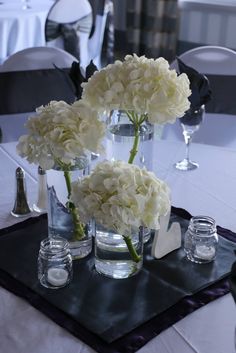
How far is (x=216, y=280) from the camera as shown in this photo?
0.90 m

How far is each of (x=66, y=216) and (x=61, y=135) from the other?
204mm

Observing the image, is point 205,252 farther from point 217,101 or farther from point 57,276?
point 217,101

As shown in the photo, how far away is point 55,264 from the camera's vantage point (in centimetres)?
87

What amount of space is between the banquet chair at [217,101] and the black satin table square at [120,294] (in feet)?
2.96

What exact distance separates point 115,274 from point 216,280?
0.57ft

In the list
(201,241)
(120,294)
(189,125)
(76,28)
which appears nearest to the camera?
(120,294)

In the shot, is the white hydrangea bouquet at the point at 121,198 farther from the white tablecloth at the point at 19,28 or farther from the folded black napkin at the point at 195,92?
the white tablecloth at the point at 19,28

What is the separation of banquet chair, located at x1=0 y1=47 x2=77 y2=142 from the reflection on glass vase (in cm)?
99

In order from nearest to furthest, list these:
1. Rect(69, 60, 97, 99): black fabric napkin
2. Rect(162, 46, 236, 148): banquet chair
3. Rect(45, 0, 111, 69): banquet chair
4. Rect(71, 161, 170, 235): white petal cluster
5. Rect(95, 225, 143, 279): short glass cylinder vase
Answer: Rect(71, 161, 170, 235): white petal cluster
Rect(95, 225, 143, 279): short glass cylinder vase
Rect(69, 60, 97, 99): black fabric napkin
Rect(162, 46, 236, 148): banquet chair
Rect(45, 0, 111, 69): banquet chair

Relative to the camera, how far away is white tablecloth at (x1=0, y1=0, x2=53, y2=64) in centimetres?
355

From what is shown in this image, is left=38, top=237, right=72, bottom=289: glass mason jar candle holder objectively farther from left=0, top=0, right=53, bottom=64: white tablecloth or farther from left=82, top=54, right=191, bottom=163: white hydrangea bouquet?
left=0, top=0, right=53, bottom=64: white tablecloth

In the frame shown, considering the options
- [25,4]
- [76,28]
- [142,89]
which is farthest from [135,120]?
[25,4]

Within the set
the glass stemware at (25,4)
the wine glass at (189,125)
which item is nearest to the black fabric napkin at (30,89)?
the wine glass at (189,125)

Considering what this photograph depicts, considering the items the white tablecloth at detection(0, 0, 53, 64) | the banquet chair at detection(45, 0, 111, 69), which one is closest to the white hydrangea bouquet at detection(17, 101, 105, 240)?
the white tablecloth at detection(0, 0, 53, 64)
